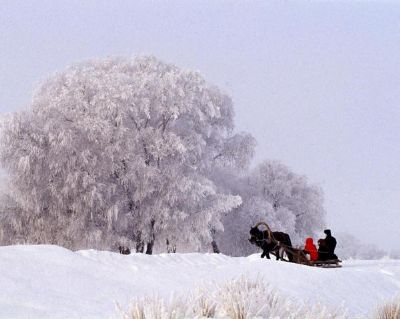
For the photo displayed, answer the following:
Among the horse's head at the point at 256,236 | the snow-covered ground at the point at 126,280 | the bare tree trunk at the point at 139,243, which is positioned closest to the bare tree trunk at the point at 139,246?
the bare tree trunk at the point at 139,243

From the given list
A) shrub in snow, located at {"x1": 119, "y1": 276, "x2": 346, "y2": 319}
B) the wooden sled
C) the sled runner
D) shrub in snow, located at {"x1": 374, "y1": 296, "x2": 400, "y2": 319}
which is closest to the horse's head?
the sled runner

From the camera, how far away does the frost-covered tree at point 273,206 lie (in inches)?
1172

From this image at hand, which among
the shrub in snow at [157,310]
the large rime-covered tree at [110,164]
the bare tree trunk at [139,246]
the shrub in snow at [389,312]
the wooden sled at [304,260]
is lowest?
the shrub in snow at [157,310]

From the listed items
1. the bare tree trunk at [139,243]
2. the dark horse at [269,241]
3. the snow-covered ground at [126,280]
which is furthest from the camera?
the bare tree trunk at [139,243]

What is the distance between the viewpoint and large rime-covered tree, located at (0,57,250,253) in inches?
939

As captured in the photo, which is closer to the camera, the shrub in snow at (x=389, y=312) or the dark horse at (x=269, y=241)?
the shrub in snow at (x=389, y=312)

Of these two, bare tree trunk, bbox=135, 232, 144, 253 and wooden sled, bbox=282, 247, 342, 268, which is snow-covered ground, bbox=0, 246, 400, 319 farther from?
bare tree trunk, bbox=135, 232, 144, 253

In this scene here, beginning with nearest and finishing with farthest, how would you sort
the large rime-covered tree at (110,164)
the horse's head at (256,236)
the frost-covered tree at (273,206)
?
the horse's head at (256,236), the large rime-covered tree at (110,164), the frost-covered tree at (273,206)

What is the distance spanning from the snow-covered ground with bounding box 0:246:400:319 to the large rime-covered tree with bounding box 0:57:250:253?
11.0 meters

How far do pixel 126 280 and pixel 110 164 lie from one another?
14.9 metres

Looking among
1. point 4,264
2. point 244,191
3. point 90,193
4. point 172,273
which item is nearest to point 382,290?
point 172,273

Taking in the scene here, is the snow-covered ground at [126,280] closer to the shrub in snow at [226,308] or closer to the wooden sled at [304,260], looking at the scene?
the shrub in snow at [226,308]

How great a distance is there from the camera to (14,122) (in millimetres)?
23688

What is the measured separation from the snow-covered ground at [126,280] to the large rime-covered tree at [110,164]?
11.0 metres
